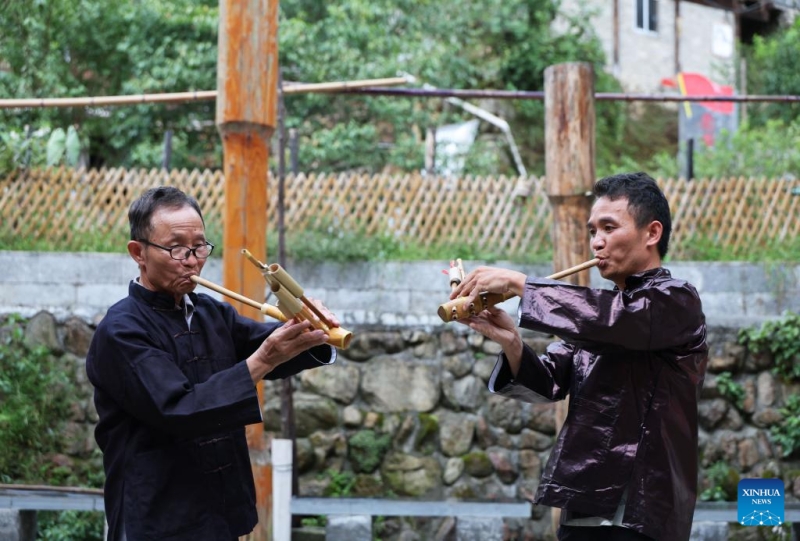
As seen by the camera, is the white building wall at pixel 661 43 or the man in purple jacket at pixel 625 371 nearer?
the man in purple jacket at pixel 625 371

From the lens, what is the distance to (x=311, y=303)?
2406 mm

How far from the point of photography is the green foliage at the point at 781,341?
22.0 feet

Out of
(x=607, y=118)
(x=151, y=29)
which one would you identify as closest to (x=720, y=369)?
(x=151, y=29)

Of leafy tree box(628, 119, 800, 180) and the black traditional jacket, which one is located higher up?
leafy tree box(628, 119, 800, 180)

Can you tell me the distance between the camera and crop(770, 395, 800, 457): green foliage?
21.8 ft

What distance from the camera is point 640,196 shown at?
259 centimetres

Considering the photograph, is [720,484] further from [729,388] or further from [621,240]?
[621,240]

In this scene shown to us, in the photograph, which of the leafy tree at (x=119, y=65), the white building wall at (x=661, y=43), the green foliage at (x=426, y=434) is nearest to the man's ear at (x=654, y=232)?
the green foliage at (x=426, y=434)

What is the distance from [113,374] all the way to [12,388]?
4248 mm

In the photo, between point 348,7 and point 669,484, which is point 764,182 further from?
point 669,484

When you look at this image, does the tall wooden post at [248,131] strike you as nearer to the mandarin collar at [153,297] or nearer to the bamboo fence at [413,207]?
the mandarin collar at [153,297]

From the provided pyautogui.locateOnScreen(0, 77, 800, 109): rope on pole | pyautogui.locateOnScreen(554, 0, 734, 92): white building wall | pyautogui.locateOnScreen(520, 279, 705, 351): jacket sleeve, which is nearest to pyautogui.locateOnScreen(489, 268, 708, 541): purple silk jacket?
pyautogui.locateOnScreen(520, 279, 705, 351): jacket sleeve

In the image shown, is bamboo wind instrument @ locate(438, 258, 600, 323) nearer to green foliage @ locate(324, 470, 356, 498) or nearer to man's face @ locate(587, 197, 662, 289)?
man's face @ locate(587, 197, 662, 289)

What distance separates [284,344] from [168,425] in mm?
356
